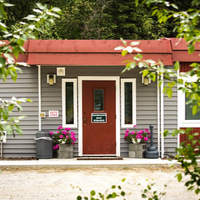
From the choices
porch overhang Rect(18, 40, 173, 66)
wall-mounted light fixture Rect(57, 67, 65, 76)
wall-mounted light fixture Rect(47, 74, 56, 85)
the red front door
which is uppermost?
porch overhang Rect(18, 40, 173, 66)

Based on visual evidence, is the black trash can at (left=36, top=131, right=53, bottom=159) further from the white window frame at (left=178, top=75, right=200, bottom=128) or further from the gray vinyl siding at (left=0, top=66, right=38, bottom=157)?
the white window frame at (left=178, top=75, right=200, bottom=128)

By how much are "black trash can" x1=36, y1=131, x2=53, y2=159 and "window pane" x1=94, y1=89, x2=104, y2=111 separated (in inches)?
62.7

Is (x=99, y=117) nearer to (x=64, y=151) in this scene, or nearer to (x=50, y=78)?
(x=64, y=151)

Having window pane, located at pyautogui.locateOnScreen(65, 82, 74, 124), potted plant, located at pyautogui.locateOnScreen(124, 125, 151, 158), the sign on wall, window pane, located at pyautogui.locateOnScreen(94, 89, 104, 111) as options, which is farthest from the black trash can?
potted plant, located at pyautogui.locateOnScreen(124, 125, 151, 158)

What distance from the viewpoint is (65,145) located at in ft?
32.5

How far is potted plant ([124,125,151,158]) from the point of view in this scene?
1005 centimetres

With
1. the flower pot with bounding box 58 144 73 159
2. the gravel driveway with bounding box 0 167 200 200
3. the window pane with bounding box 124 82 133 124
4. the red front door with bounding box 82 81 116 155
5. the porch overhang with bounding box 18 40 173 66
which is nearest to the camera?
the gravel driveway with bounding box 0 167 200 200

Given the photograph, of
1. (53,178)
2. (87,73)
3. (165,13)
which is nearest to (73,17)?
(87,73)

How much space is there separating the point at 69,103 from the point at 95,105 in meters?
0.74

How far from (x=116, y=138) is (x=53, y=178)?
2904mm

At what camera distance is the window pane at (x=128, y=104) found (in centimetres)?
1041

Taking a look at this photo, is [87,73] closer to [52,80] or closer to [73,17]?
[52,80]

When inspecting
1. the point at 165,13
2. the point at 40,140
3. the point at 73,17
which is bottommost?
the point at 40,140

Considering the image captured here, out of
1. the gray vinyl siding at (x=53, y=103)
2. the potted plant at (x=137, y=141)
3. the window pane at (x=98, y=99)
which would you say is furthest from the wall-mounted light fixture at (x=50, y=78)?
the potted plant at (x=137, y=141)
